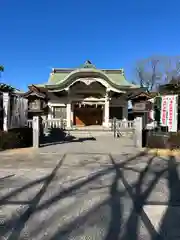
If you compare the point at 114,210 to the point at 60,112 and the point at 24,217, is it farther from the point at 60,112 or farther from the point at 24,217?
the point at 60,112

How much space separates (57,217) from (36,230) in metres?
0.51

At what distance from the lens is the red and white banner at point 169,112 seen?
1256 cm

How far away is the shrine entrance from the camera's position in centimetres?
2541

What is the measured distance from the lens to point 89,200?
495 centimetres

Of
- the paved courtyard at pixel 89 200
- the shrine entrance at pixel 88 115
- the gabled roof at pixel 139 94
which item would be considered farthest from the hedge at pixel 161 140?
the shrine entrance at pixel 88 115

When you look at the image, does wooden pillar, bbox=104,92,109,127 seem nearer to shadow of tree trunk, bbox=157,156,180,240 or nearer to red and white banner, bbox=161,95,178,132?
red and white banner, bbox=161,95,178,132

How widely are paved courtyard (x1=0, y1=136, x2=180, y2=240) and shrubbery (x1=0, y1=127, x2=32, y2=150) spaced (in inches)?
117

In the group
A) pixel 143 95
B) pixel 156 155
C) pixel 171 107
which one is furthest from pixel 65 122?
pixel 156 155

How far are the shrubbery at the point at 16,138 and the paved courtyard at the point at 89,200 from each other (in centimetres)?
296

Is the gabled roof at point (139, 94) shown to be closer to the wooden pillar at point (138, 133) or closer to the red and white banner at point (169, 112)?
the red and white banner at point (169, 112)

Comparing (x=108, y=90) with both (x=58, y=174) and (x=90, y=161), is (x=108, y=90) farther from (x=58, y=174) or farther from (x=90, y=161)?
(x=58, y=174)

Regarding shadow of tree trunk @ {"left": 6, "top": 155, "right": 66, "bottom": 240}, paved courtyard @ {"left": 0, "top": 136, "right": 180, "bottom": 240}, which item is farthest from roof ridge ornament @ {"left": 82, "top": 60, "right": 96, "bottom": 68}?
shadow of tree trunk @ {"left": 6, "top": 155, "right": 66, "bottom": 240}

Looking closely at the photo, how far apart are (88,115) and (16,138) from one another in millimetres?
14274

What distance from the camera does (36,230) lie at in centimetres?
365
